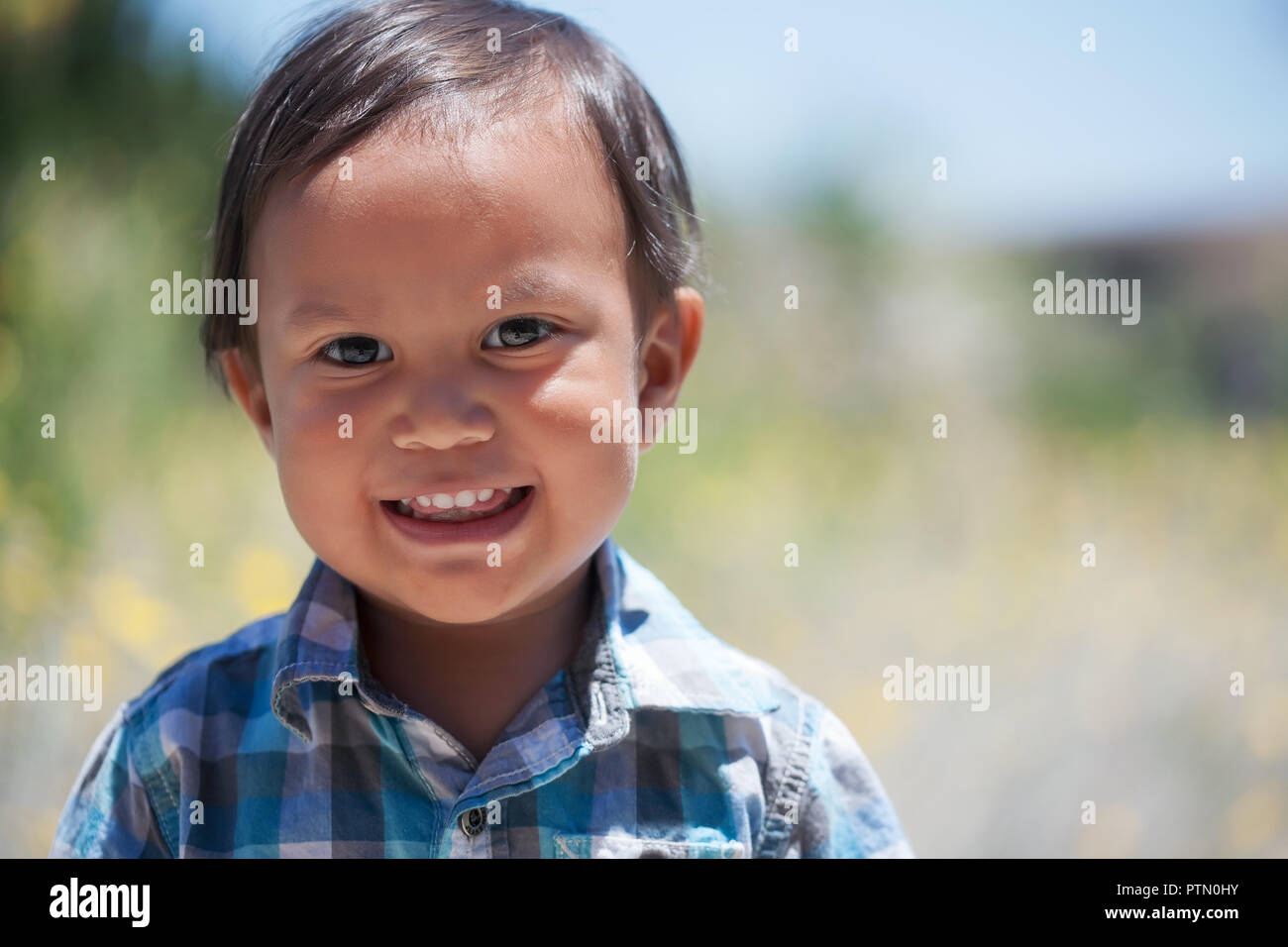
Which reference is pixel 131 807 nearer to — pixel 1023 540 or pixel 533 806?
pixel 533 806

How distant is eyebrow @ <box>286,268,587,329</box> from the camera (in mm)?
880

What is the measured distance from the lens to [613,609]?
1.05 meters

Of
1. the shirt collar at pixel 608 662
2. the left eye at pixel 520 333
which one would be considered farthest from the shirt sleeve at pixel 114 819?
the left eye at pixel 520 333

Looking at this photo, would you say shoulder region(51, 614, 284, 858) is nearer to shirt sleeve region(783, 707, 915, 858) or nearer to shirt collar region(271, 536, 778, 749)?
shirt collar region(271, 536, 778, 749)

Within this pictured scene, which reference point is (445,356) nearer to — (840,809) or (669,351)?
(669,351)

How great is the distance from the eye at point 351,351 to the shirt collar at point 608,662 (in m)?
0.22

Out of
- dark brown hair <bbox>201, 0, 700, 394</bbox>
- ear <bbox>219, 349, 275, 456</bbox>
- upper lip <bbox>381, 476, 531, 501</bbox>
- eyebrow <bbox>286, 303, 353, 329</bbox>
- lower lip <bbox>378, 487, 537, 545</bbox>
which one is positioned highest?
dark brown hair <bbox>201, 0, 700, 394</bbox>

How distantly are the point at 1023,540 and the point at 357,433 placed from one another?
181 cm

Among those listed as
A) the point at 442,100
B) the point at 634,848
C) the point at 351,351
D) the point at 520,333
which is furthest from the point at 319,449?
the point at 634,848

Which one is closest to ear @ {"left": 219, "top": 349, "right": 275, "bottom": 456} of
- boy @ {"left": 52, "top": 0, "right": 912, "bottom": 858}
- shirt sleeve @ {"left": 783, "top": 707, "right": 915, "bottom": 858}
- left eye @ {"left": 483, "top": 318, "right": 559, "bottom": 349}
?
boy @ {"left": 52, "top": 0, "right": 912, "bottom": 858}

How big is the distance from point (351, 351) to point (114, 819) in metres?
0.46

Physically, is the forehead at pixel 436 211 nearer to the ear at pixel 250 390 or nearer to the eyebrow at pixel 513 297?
the eyebrow at pixel 513 297

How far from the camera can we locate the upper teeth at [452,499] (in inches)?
35.7
